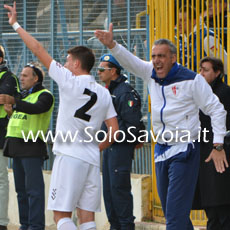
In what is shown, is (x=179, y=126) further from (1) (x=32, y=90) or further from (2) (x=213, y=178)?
(1) (x=32, y=90)

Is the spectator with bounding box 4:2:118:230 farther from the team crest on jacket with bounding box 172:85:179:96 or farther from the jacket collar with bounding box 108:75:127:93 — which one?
the jacket collar with bounding box 108:75:127:93

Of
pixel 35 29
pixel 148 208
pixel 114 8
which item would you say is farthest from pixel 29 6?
pixel 148 208

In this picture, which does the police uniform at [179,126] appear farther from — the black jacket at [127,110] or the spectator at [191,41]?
the spectator at [191,41]

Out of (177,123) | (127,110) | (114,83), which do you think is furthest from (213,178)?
(114,83)

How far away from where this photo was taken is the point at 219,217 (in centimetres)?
729

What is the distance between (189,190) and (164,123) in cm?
63

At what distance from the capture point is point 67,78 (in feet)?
20.3

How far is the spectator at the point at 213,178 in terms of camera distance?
7.11m

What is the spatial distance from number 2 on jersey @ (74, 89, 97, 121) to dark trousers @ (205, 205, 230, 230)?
182 centimetres

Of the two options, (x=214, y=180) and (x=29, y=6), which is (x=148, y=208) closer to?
(x=214, y=180)

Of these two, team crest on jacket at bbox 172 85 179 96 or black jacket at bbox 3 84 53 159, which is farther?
black jacket at bbox 3 84 53 159

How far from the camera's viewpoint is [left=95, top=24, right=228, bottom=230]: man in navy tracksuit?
20.7 ft

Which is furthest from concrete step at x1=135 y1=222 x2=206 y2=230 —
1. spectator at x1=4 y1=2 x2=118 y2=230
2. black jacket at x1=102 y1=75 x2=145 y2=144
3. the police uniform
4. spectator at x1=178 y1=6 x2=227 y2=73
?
spectator at x1=4 y1=2 x2=118 y2=230

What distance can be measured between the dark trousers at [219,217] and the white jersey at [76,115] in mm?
1593
